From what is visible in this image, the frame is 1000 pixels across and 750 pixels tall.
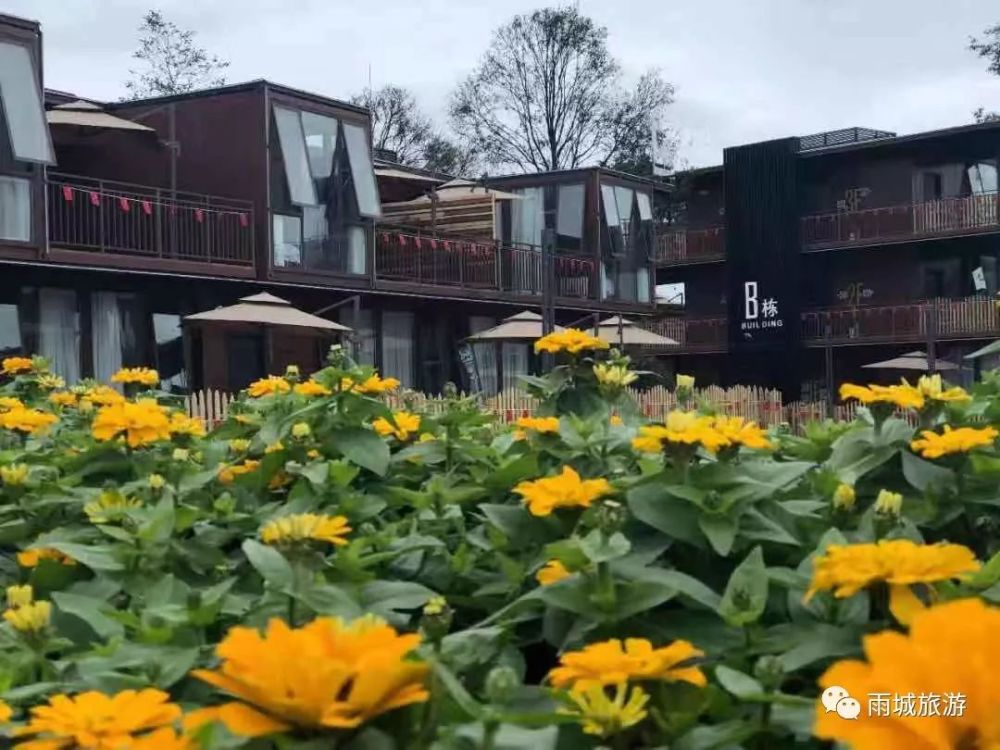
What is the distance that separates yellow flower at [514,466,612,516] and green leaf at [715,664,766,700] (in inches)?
17.3

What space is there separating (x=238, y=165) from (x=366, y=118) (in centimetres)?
261

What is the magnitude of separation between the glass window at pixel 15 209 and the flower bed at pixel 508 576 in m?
12.7

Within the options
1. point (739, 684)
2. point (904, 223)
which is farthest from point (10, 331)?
point (904, 223)

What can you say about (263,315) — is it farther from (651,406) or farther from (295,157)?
(651,406)

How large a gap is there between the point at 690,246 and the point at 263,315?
1944 centimetres

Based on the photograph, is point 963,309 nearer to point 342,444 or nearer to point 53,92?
point 53,92

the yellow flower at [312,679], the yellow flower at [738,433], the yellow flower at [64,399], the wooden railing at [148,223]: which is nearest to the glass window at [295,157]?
the wooden railing at [148,223]

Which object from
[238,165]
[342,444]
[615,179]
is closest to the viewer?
[342,444]

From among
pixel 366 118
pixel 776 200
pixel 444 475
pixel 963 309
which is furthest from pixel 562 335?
pixel 776 200

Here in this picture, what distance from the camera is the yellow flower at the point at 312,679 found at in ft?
3.08

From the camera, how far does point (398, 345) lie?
22.1m

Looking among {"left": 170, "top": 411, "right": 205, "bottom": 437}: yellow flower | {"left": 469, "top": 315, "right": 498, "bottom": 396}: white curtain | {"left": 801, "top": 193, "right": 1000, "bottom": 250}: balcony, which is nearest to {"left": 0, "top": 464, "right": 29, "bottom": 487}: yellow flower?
{"left": 170, "top": 411, "right": 205, "bottom": 437}: yellow flower

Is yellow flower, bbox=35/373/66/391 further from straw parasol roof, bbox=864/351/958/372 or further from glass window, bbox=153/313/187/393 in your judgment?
straw parasol roof, bbox=864/351/958/372

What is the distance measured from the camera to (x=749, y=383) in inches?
1247
